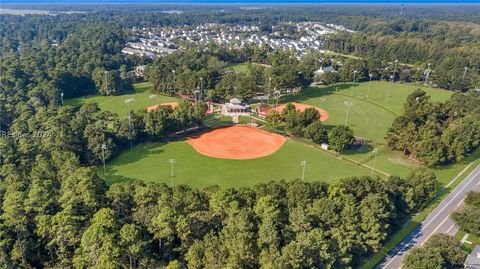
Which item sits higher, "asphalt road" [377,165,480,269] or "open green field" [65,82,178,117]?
"asphalt road" [377,165,480,269]

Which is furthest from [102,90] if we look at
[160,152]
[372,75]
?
[372,75]

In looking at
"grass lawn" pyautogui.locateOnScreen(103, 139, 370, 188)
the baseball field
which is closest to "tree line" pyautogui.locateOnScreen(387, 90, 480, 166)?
the baseball field

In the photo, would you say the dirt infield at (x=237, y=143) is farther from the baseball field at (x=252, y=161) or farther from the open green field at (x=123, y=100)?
the open green field at (x=123, y=100)

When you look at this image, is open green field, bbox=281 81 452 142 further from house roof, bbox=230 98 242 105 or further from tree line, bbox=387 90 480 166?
house roof, bbox=230 98 242 105

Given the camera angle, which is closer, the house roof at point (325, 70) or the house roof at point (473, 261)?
the house roof at point (473, 261)

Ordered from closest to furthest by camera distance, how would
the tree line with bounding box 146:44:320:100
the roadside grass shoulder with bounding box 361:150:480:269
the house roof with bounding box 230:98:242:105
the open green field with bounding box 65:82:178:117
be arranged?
the roadside grass shoulder with bounding box 361:150:480:269
the house roof with bounding box 230:98:242:105
the open green field with bounding box 65:82:178:117
the tree line with bounding box 146:44:320:100

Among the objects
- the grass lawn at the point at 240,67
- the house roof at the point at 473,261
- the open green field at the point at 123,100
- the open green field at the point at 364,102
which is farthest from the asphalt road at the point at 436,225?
the grass lawn at the point at 240,67
